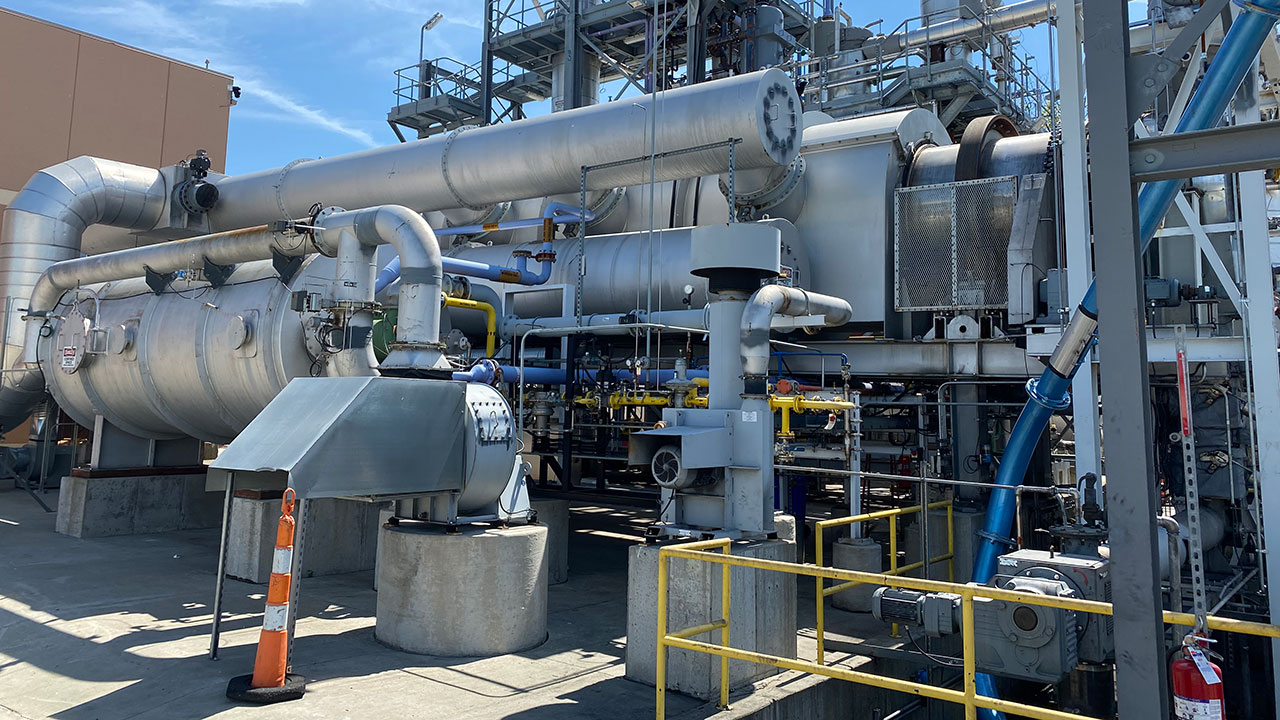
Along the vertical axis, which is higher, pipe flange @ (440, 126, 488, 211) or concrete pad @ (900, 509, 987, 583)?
pipe flange @ (440, 126, 488, 211)

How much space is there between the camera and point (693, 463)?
6.52 metres

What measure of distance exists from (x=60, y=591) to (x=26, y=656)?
2.36 m

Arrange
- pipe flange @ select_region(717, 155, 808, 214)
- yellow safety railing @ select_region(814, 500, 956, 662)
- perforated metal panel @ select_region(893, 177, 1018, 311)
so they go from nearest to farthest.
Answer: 1. yellow safety railing @ select_region(814, 500, 956, 662)
2. perforated metal panel @ select_region(893, 177, 1018, 311)
3. pipe flange @ select_region(717, 155, 808, 214)

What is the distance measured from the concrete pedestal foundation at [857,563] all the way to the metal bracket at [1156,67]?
7.04 m

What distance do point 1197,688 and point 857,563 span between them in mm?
6336

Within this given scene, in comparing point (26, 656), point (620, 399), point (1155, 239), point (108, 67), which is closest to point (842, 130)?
point (1155, 239)

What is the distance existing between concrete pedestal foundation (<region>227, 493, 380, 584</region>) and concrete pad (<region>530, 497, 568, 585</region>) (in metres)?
2.07

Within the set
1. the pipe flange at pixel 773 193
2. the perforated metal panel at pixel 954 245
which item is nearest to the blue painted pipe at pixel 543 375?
the pipe flange at pixel 773 193

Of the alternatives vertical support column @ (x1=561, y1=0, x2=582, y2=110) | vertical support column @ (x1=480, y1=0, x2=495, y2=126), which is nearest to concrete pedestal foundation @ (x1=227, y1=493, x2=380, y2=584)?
vertical support column @ (x1=561, y1=0, x2=582, y2=110)

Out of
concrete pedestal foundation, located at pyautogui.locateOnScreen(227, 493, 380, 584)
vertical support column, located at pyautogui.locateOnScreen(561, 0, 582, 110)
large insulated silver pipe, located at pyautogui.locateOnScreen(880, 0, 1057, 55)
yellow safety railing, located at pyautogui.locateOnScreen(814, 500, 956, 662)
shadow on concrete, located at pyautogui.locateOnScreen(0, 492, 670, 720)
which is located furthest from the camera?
vertical support column, located at pyautogui.locateOnScreen(561, 0, 582, 110)

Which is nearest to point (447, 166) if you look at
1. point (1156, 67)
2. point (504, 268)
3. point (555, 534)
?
point (504, 268)

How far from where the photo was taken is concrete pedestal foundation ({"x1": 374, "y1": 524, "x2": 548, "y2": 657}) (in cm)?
717

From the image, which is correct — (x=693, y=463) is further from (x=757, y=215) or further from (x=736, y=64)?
(x=736, y=64)

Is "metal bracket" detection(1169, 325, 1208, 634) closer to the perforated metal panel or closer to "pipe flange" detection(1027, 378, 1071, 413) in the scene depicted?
"pipe flange" detection(1027, 378, 1071, 413)
